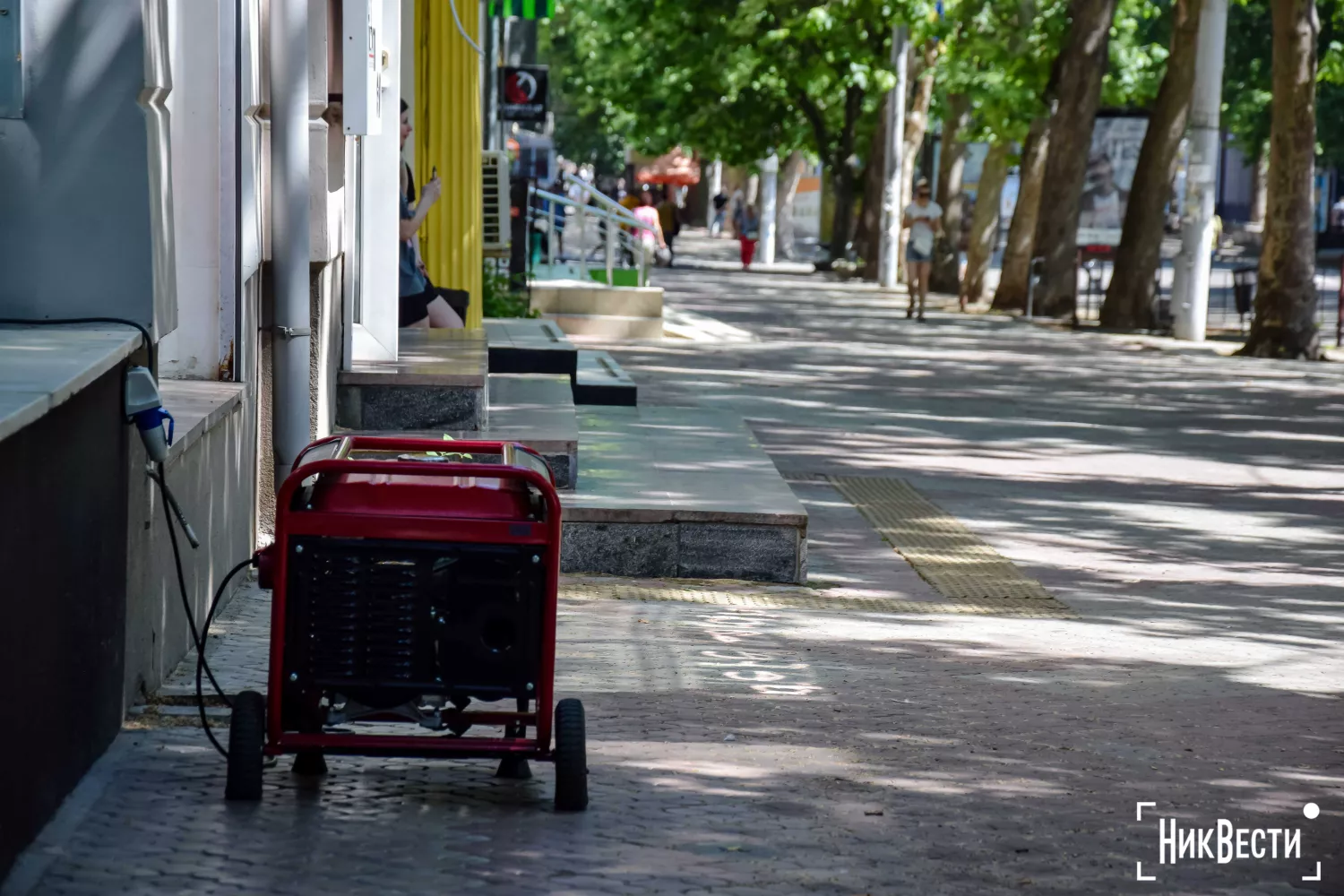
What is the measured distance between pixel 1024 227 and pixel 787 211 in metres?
25.7

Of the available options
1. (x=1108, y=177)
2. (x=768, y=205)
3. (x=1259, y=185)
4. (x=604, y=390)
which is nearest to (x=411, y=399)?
(x=604, y=390)

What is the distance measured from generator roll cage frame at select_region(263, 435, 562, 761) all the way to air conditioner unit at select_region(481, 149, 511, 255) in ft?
48.3

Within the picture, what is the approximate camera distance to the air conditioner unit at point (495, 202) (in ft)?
63.4

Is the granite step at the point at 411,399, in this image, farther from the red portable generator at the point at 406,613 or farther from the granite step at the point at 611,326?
the granite step at the point at 611,326

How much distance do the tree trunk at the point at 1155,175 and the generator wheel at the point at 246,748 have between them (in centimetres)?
2328

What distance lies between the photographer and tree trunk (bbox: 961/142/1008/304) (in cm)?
3334

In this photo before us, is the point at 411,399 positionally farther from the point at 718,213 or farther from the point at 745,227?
the point at 718,213

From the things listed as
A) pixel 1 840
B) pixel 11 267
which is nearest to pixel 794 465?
pixel 11 267

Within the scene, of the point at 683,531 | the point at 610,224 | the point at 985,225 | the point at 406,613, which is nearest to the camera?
the point at 406,613

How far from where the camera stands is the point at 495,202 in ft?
64.2

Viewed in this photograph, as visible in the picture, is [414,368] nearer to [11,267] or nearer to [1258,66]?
[11,267]

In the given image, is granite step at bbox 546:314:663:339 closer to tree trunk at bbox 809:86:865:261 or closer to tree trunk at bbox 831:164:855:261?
tree trunk at bbox 809:86:865:261

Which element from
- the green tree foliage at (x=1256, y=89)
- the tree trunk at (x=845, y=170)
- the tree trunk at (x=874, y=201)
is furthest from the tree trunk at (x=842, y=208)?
the green tree foliage at (x=1256, y=89)

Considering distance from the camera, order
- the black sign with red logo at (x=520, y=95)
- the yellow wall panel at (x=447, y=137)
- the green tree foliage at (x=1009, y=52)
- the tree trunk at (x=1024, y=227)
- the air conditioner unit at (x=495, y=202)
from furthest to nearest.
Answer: the green tree foliage at (x=1009, y=52), the tree trunk at (x=1024, y=227), the black sign with red logo at (x=520, y=95), the air conditioner unit at (x=495, y=202), the yellow wall panel at (x=447, y=137)
